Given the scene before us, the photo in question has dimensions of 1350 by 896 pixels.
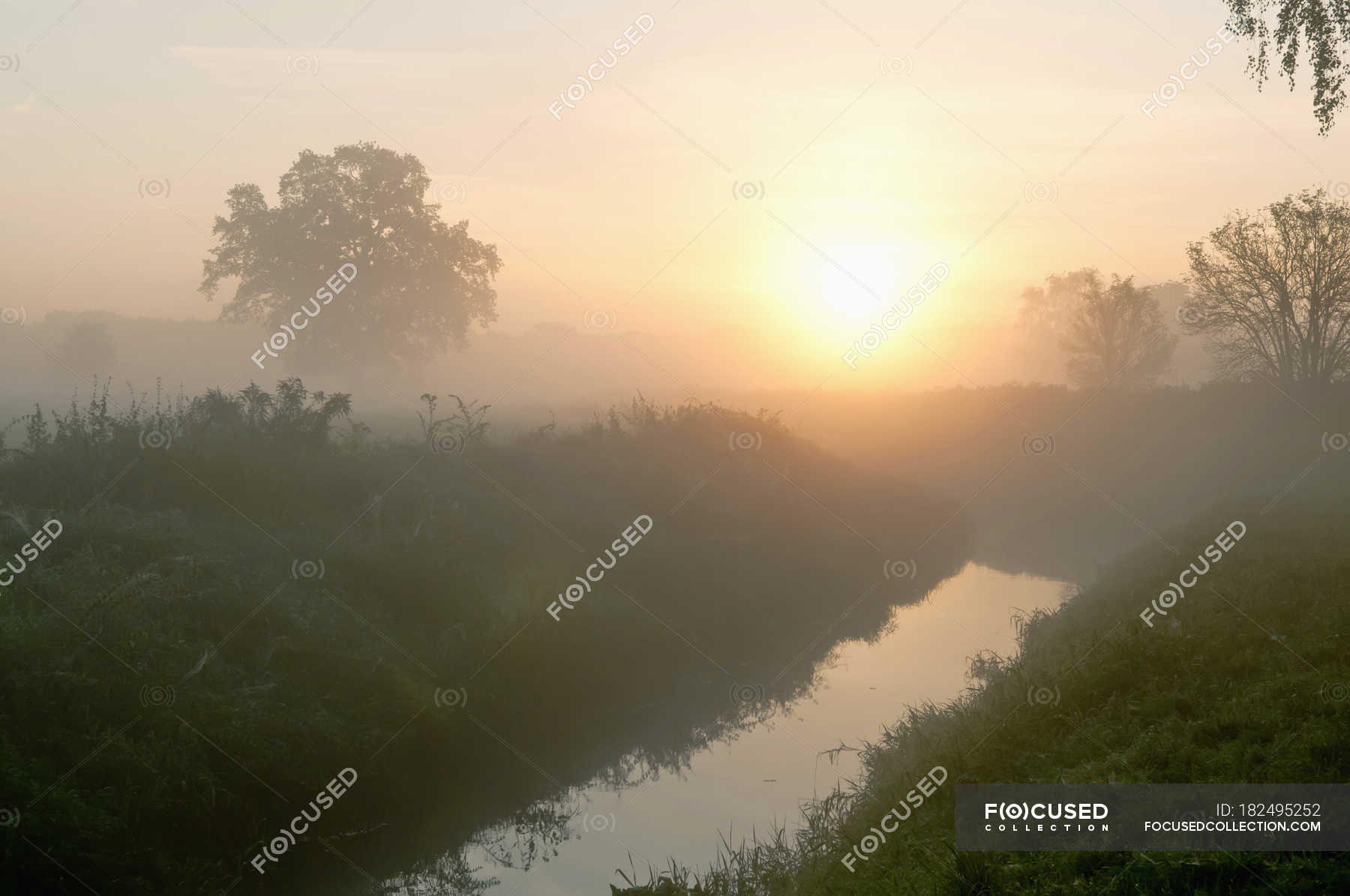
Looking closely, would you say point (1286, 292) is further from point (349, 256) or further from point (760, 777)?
point (349, 256)

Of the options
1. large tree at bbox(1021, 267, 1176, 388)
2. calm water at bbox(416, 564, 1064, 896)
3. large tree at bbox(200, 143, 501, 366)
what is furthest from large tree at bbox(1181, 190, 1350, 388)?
large tree at bbox(200, 143, 501, 366)

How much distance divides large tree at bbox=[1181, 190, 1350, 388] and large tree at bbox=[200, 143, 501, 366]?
32822 mm

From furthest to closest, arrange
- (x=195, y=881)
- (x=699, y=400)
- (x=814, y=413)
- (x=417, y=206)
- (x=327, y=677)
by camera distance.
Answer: (x=814, y=413) < (x=417, y=206) < (x=699, y=400) < (x=327, y=677) < (x=195, y=881)

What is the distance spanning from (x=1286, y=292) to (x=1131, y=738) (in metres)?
32.7

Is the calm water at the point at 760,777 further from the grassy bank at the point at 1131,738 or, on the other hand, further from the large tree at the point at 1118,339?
the large tree at the point at 1118,339

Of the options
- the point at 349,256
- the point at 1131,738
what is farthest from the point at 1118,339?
the point at 1131,738

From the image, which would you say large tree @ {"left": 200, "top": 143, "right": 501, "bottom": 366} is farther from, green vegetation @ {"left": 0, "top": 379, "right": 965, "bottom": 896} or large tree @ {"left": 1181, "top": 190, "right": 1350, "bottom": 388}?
large tree @ {"left": 1181, "top": 190, "right": 1350, "bottom": 388}

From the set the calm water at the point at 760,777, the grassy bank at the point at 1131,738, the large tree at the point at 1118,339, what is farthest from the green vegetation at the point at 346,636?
the large tree at the point at 1118,339

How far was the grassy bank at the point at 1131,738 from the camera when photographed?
22.6ft

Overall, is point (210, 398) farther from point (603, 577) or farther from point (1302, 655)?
point (1302, 655)

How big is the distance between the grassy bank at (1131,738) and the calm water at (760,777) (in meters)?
0.90

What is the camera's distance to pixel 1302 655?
9.82 metres

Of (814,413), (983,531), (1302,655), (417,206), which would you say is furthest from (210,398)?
(814,413)

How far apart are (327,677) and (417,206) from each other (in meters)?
33.8
